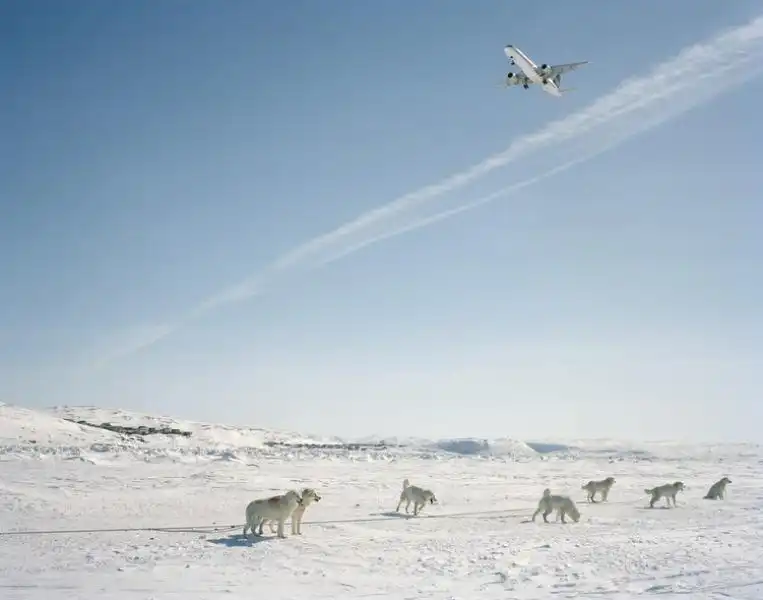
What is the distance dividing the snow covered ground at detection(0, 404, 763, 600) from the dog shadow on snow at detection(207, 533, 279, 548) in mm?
78

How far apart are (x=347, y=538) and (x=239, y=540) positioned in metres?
2.05

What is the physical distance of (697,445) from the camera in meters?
60.3

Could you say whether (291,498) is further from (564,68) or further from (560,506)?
(564,68)

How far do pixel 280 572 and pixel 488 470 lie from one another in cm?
1920

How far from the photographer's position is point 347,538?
1297cm

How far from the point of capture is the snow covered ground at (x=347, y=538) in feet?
30.8

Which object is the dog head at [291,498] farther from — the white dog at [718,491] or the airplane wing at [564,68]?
the airplane wing at [564,68]

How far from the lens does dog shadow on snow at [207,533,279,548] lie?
1197cm

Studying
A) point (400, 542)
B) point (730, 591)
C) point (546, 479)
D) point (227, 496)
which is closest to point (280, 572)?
point (400, 542)

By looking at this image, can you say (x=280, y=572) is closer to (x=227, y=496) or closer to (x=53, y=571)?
(x=53, y=571)

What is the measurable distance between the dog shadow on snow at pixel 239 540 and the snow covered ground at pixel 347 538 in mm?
78

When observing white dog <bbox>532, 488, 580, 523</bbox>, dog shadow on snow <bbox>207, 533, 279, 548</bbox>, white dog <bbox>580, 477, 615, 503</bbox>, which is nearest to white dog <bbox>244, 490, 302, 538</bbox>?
dog shadow on snow <bbox>207, 533, 279, 548</bbox>

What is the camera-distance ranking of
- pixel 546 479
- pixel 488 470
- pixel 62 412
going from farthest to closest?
pixel 62 412, pixel 488 470, pixel 546 479

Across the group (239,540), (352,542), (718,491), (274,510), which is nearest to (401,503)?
(352,542)
